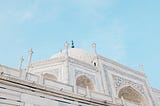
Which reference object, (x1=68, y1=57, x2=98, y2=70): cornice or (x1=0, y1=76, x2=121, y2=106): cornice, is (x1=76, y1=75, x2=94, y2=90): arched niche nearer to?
(x1=68, y1=57, x2=98, y2=70): cornice

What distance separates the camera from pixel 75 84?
42.5ft

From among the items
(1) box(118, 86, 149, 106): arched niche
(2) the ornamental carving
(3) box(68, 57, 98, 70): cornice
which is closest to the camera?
(3) box(68, 57, 98, 70): cornice

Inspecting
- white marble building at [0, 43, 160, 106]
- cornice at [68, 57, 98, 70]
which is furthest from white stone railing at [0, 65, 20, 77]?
cornice at [68, 57, 98, 70]

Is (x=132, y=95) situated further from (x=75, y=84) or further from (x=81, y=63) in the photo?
(x=75, y=84)

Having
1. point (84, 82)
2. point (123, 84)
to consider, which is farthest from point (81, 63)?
point (123, 84)

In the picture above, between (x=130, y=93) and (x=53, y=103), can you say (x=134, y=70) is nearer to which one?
(x=130, y=93)

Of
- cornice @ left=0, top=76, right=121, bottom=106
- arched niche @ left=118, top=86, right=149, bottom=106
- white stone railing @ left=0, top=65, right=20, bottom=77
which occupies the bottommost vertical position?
cornice @ left=0, top=76, right=121, bottom=106

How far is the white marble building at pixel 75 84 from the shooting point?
22.5 feet

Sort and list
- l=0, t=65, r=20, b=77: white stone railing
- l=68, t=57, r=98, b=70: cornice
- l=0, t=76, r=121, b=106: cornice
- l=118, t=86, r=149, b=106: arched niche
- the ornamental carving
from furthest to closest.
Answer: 1. l=118, t=86, r=149, b=106: arched niche
2. the ornamental carving
3. l=68, t=57, r=98, b=70: cornice
4. l=0, t=65, r=20, b=77: white stone railing
5. l=0, t=76, r=121, b=106: cornice

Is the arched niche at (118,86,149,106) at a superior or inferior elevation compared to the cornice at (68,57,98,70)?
inferior

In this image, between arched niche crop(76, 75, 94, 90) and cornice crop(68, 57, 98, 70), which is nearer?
arched niche crop(76, 75, 94, 90)

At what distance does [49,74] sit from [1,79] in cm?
773

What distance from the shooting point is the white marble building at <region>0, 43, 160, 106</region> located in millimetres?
6855

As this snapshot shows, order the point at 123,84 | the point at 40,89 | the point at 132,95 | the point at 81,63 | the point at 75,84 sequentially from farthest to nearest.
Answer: the point at 132,95
the point at 123,84
the point at 81,63
the point at 75,84
the point at 40,89
